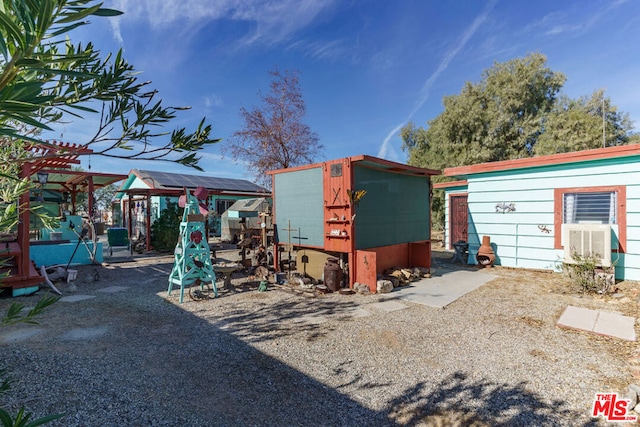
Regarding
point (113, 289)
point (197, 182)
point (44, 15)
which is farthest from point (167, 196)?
point (44, 15)

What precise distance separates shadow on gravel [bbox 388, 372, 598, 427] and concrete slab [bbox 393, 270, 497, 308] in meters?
2.77

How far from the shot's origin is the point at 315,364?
3.67 meters

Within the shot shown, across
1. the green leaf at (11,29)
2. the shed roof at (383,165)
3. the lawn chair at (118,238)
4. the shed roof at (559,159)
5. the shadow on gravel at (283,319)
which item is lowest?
the shadow on gravel at (283,319)

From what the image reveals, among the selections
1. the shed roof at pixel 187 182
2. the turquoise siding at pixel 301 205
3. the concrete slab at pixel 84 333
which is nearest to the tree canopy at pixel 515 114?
the shed roof at pixel 187 182

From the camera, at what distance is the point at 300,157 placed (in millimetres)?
17422

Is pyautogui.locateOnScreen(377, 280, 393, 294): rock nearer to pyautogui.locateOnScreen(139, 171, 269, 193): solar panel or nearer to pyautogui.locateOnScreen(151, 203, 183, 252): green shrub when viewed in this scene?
pyautogui.locateOnScreen(151, 203, 183, 252): green shrub

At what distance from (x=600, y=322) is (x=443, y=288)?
280 cm

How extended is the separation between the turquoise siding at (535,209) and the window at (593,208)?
86 mm

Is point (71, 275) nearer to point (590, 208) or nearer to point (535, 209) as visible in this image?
point (535, 209)

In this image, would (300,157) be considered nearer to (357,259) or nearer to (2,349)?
(357,259)

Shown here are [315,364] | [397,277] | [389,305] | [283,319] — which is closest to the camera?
[315,364]

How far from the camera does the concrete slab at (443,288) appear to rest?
20.5 feet

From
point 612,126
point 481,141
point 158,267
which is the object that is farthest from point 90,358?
point 612,126

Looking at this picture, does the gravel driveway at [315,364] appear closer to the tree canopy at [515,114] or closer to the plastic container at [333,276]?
the plastic container at [333,276]
